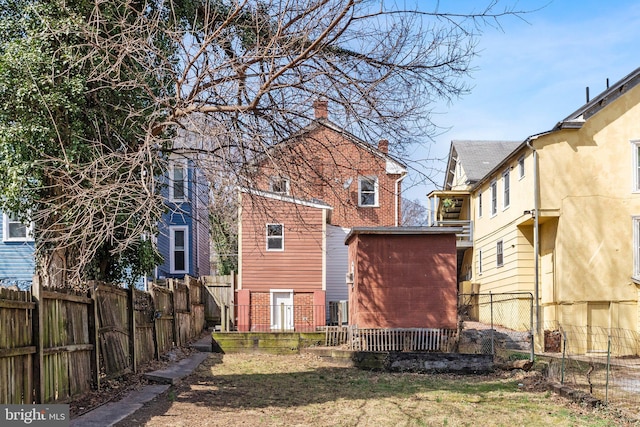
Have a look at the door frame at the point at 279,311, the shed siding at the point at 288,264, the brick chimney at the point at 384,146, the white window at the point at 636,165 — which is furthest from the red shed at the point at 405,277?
the brick chimney at the point at 384,146

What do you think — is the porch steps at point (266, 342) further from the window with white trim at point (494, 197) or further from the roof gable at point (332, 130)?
the roof gable at point (332, 130)

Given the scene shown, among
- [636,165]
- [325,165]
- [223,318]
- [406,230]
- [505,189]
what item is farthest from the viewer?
[505,189]

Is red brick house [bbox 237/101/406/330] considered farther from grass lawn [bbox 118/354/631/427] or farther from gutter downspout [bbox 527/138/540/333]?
gutter downspout [bbox 527/138/540/333]

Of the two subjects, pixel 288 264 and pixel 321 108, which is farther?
pixel 288 264

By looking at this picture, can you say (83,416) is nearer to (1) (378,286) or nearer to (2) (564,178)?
(1) (378,286)

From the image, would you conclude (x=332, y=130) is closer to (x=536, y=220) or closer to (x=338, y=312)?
(x=536, y=220)

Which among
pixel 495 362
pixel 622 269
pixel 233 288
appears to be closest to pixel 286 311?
pixel 233 288

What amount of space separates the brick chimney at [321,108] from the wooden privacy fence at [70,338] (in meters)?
4.40

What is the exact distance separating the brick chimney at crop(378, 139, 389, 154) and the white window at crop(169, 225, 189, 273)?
2015 cm

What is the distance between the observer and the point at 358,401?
1169cm

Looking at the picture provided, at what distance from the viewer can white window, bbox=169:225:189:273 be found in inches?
1171

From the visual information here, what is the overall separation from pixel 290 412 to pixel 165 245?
62.5ft

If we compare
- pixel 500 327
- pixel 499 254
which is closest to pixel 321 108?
pixel 500 327

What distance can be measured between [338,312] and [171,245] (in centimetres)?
837
